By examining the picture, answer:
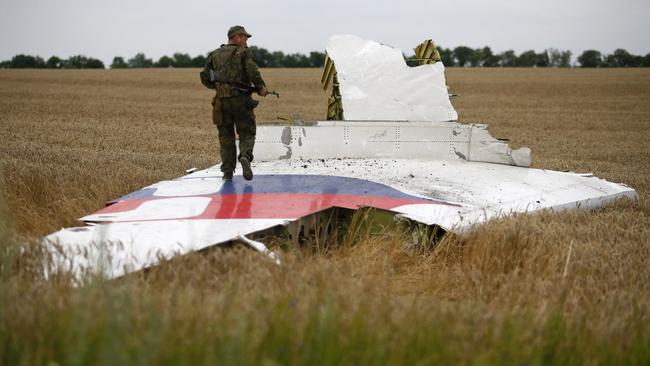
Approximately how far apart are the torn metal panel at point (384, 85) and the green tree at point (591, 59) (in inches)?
2591

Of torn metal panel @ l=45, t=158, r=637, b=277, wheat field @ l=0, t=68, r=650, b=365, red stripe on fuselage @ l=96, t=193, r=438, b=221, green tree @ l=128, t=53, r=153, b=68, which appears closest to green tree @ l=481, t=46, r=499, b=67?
green tree @ l=128, t=53, r=153, b=68

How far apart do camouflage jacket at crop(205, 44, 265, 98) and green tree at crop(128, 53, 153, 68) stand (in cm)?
6408

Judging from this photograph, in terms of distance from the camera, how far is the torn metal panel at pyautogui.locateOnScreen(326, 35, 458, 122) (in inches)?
343

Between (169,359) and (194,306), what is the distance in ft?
2.20

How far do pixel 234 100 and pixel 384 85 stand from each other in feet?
6.84

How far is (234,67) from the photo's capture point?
7.63 m

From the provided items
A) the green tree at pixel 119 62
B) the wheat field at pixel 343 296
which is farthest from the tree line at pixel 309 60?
the wheat field at pixel 343 296

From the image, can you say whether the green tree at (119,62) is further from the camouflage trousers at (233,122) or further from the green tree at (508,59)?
the camouflage trousers at (233,122)

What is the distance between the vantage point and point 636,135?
19516 mm

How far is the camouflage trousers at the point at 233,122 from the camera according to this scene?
7652 mm

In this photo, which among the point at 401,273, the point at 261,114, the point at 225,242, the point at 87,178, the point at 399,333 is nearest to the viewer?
the point at 399,333

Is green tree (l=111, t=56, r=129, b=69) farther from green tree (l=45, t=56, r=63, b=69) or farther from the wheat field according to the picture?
the wheat field

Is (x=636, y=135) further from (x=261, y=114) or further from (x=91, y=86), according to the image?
(x=91, y=86)

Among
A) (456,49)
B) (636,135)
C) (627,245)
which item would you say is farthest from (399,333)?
(456,49)
